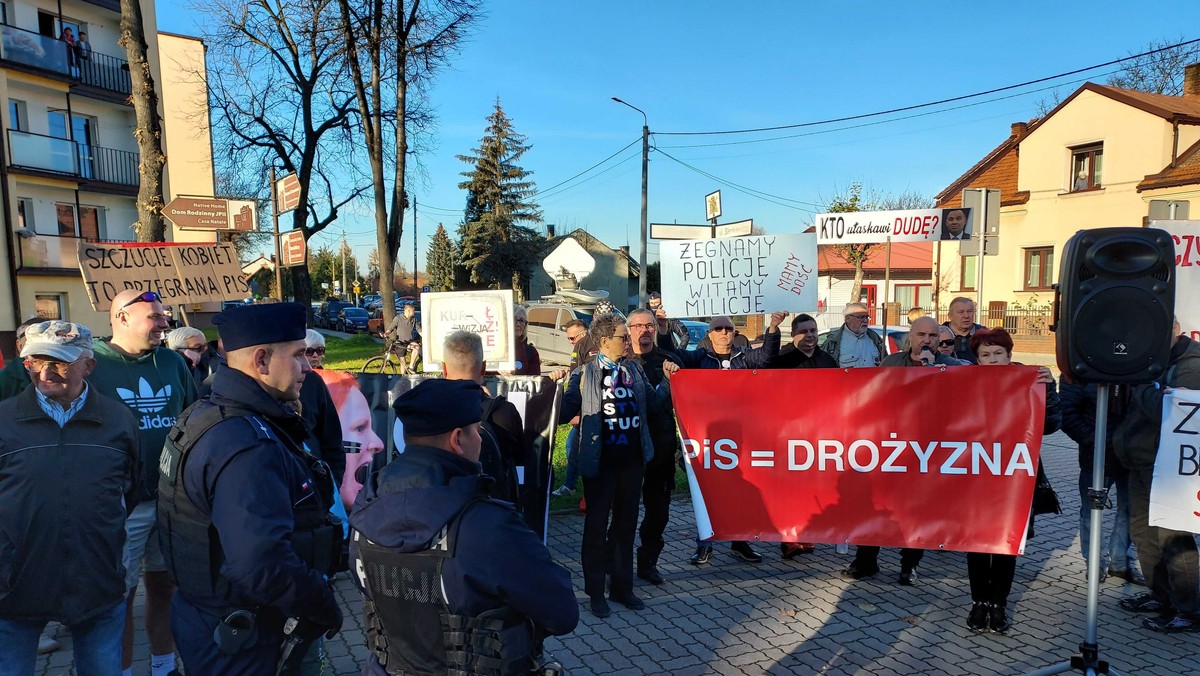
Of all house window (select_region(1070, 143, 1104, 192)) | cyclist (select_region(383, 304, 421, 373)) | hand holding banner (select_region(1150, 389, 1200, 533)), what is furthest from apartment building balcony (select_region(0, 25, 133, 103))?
house window (select_region(1070, 143, 1104, 192))

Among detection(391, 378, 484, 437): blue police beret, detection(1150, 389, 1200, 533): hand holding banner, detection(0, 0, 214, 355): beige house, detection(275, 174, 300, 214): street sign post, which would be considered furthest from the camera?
detection(0, 0, 214, 355): beige house

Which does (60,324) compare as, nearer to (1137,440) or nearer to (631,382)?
(631,382)

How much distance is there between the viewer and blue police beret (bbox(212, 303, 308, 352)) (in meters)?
2.41

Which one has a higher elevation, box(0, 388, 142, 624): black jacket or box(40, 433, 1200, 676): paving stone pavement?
box(0, 388, 142, 624): black jacket

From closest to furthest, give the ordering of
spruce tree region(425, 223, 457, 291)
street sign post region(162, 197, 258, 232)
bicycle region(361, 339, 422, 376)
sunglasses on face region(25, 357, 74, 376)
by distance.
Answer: sunglasses on face region(25, 357, 74, 376) < street sign post region(162, 197, 258, 232) < bicycle region(361, 339, 422, 376) < spruce tree region(425, 223, 457, 291)

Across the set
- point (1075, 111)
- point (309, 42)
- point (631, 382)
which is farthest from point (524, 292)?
point (631, 382)

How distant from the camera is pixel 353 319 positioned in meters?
40.9

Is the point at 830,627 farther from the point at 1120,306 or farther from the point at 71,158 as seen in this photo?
the point at 71,158

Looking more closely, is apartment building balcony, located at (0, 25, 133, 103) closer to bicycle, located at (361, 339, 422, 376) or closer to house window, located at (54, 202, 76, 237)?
house window, located at (54, 202, 76, 237)

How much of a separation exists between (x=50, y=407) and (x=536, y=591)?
2482 millimetres

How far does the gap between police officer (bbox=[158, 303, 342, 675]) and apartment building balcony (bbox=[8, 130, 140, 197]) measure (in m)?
29.0

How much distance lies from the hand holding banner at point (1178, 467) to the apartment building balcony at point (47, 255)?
30.3m

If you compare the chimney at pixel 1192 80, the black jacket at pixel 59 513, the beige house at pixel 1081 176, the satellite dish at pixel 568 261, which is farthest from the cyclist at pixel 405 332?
the chimney at pixel 1192 80

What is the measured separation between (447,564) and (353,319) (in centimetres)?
4139
